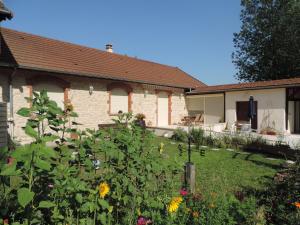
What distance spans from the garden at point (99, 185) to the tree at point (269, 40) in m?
31.9

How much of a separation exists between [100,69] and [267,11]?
27259mm

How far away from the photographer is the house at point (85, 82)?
1204cm

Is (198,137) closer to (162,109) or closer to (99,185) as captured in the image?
(162,109)

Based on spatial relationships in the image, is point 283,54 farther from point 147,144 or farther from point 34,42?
point 147,144

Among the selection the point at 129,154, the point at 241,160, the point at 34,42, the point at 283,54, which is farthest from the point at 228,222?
the point at 283,54

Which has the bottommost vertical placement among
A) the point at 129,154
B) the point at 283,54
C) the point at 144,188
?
the point at 144,188

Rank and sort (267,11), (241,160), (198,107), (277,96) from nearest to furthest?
(241,160), (277,96), (198,107), (267,11)

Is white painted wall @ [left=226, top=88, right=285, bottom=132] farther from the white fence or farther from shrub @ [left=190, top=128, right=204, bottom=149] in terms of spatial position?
the white fence

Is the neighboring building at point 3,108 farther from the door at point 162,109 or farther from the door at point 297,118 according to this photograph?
the door at point 297,118

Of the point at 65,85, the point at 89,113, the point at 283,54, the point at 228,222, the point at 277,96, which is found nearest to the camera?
the point at 228,222

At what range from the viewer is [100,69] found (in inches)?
656

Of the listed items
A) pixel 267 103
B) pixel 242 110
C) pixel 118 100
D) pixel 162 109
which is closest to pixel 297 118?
pixel 267 103

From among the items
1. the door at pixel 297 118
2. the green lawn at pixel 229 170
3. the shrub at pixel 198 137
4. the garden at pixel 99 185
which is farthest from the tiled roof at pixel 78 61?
the garden at pixel 99 185

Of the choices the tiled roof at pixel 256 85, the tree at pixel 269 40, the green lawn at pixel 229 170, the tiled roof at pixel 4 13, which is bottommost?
the green lawn at pixel 229 170
